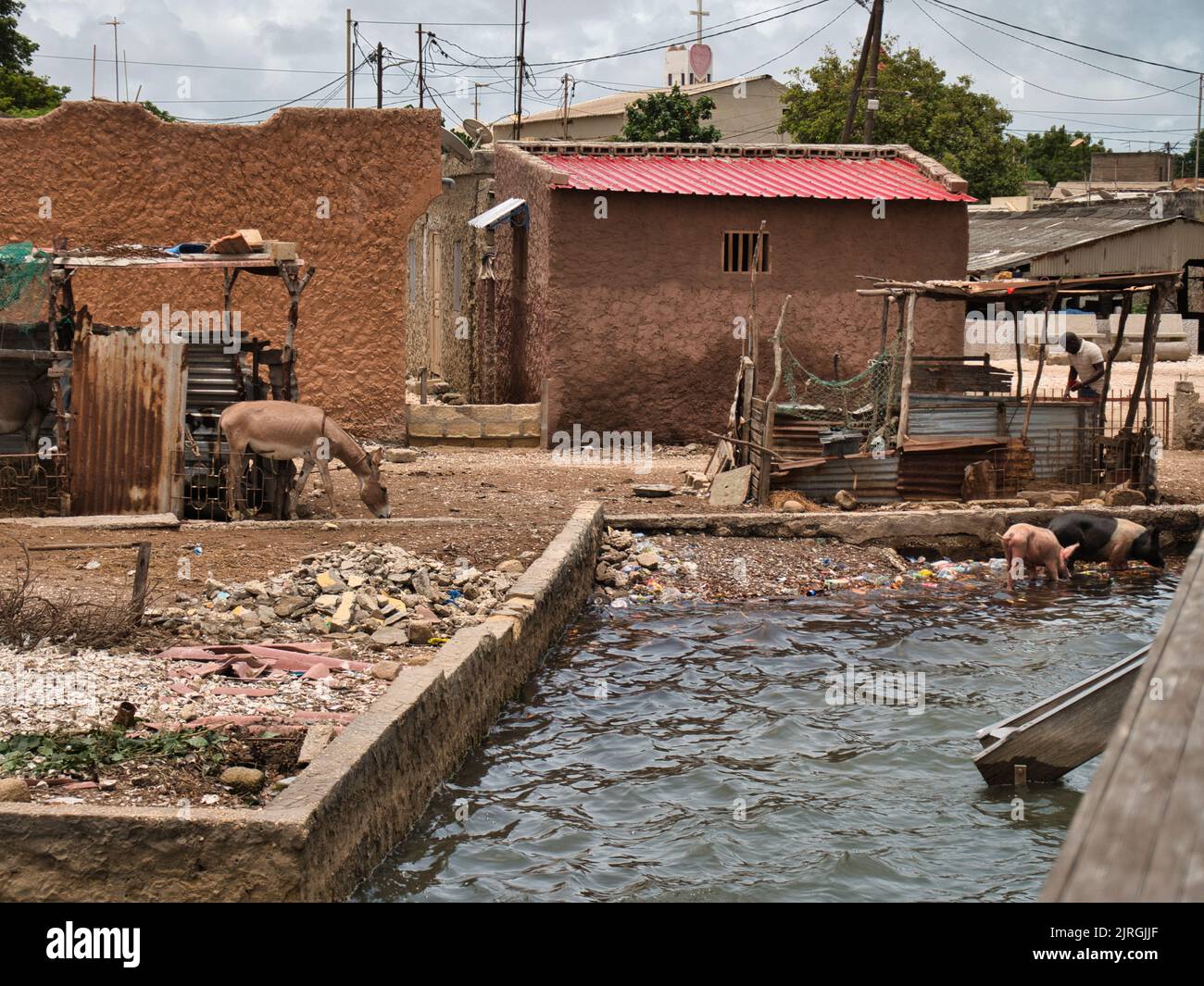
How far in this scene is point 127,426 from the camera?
1314cm

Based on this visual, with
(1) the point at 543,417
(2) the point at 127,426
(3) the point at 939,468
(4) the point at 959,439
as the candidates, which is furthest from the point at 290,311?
(4) the point at 959,439

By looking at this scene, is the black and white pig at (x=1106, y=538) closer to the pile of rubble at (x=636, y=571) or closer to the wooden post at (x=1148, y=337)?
the wooden post at (x=1148, y=337)

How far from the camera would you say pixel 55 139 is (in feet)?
60.7

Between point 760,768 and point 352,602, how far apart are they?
10.3 feet

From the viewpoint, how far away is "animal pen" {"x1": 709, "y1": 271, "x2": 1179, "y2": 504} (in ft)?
49.9

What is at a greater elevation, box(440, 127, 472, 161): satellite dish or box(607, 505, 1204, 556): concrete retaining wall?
box(440, 127, 472, 161): satellite dish

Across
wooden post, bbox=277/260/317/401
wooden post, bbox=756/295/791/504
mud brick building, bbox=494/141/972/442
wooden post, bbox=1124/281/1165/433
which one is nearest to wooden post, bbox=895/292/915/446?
wooden post, bbox=756/295/791/504

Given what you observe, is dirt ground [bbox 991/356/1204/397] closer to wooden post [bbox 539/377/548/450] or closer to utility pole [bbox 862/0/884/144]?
utility pole [bbox 862/0/884/144]

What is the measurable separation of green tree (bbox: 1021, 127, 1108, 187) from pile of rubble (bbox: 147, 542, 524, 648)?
63.2 meters

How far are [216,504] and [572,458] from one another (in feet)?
21.1
